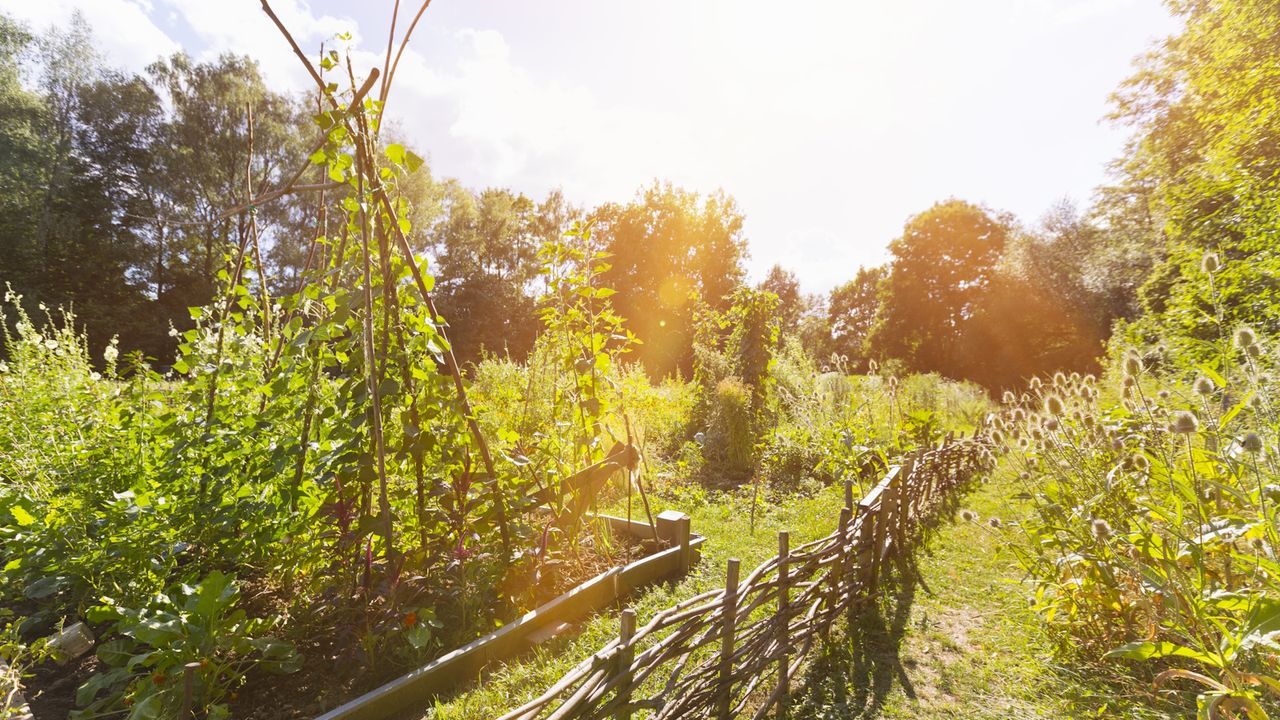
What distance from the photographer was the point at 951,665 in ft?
8.82

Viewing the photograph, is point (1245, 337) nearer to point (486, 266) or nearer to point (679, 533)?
point (679, 533)

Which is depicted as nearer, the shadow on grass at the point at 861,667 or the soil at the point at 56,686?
the soil at the point at 56,686

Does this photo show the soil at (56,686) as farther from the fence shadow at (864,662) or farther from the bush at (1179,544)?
the bush at (1179,544)

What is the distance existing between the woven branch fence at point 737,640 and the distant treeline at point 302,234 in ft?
28.7

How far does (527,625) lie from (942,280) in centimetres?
2274

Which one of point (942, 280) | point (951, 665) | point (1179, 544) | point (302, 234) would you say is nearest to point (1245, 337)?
point (1179, 544)

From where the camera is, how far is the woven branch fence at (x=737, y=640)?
1651mm

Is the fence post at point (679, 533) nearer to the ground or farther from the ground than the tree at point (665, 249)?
nearer to the ground

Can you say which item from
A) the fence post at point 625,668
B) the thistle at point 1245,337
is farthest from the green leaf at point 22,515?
the thistle at point 1245,337

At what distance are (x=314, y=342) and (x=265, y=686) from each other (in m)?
1.56

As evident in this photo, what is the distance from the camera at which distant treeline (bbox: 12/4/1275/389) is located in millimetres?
14047

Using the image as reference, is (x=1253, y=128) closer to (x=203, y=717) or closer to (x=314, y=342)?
(x=314, y=342)

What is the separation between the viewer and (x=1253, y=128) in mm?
6230

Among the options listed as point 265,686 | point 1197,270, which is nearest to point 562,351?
point 265,686
